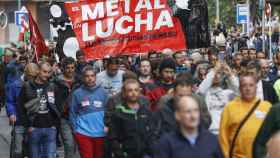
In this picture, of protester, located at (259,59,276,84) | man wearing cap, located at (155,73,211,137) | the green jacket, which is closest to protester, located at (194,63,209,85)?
protester, located at (259,59,276,84)

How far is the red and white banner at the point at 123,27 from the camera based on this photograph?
14.6m

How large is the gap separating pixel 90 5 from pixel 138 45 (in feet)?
3.49

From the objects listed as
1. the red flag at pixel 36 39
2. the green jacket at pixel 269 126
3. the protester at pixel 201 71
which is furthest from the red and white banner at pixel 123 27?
the green jacket at pixel 269 126

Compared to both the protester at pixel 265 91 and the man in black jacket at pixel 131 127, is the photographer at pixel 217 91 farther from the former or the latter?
the man in black jacket at pixel 131 127

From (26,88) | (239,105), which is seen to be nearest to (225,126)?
(239,105)

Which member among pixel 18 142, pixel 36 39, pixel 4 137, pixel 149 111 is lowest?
pixel 4 137

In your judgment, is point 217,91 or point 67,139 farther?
point 67,139

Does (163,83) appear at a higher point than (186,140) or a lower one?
higher

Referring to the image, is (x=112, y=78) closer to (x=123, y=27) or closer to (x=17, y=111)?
(x=17, y=111)

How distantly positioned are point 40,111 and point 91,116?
0.71 metres

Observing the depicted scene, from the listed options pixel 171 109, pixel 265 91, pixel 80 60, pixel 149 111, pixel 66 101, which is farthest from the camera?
pixel 80 60

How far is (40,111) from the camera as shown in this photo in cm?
1097

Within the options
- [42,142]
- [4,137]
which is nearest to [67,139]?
[42,142]

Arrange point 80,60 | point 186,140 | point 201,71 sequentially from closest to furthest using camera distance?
point 186,140 < point 201,71 < point 80,60
